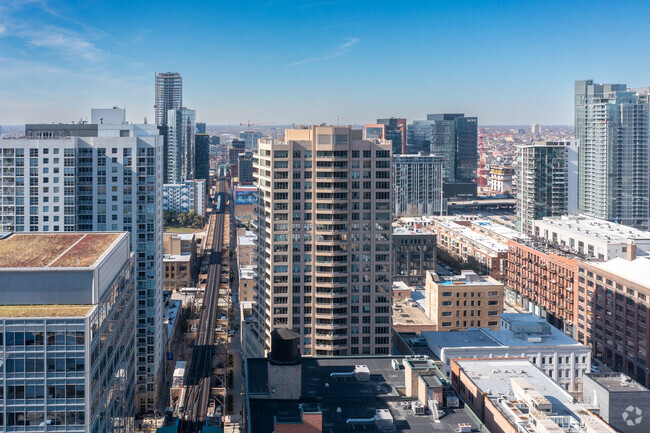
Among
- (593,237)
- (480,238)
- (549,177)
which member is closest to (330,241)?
(593,237)

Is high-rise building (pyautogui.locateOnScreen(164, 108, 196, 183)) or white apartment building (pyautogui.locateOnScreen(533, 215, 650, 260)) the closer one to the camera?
white apartment building (pyautogui.locateOnScreen(533, 215, 650, 260))

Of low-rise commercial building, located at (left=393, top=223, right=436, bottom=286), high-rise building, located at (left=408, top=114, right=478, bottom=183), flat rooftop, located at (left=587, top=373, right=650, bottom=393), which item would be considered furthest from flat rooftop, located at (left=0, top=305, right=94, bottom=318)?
high-rise building, located at (left=408, top=114, right=478, bottom=183)

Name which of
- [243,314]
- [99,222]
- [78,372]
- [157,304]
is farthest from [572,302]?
[78,372]

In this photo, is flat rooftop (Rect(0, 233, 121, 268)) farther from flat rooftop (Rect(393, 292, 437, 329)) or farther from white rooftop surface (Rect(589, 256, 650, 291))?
white rooftop surface (Rect(589, 256, 650, 291))

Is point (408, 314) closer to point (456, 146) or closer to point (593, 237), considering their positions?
point (593, 237)

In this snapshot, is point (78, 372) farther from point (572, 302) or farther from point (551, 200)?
point (551, 200)

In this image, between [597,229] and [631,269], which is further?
[597,229]

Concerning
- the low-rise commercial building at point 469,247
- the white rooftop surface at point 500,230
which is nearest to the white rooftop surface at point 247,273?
the low-rise commercial building at point 469,247
